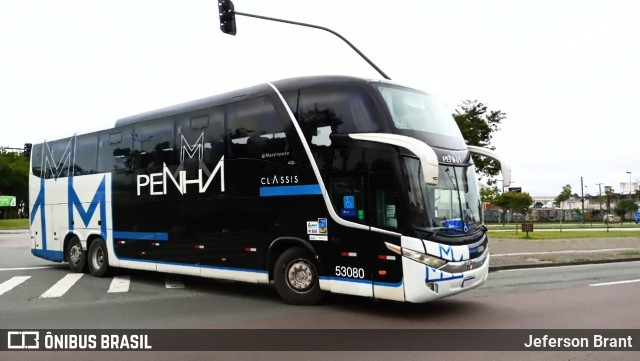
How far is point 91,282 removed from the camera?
1326 cm

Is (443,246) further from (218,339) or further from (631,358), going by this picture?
(218,339)

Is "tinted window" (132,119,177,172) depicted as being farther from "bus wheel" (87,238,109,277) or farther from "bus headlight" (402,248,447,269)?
"bus headlight" (402,248,447,269)

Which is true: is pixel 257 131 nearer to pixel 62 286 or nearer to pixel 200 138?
pixel 200 138

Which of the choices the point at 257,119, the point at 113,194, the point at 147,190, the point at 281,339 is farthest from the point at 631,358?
the point at 113,194

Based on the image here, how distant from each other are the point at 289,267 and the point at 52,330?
375 cm

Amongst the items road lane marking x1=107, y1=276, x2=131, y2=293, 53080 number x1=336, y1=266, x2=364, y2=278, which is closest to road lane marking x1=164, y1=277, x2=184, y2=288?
road lane marking x1=107, y1=276, x2=131, y2=293

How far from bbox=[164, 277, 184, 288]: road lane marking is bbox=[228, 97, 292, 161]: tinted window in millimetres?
3748

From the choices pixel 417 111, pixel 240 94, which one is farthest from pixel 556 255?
pixel 240 94

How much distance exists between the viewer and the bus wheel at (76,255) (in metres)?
14.7

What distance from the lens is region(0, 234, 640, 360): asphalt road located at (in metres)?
7.84

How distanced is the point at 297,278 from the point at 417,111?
347cm

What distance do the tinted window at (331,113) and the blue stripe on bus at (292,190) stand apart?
28.6 inches

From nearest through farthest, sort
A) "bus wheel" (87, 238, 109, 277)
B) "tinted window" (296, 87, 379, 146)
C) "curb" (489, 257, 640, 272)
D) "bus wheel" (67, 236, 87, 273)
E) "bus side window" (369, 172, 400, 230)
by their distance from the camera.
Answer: "bus side window" (369, 172, 400, 230), "tinted window" (296, 87, 379, 146), "bus wheel" (87, 238, 109, 277), "bus wheel" (67, 236, 87, 273), "curb" (489, 257, 640, 272)

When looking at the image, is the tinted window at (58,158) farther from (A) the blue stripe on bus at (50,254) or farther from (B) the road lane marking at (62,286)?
(B) the road lane marking at (62,286)
